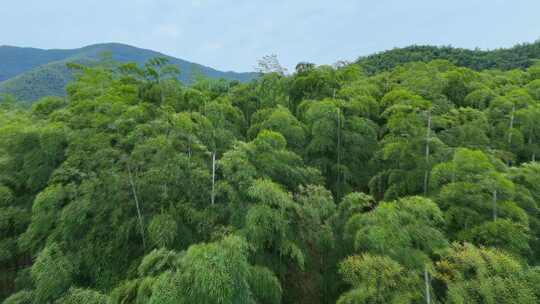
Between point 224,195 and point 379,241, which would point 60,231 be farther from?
point 379,241

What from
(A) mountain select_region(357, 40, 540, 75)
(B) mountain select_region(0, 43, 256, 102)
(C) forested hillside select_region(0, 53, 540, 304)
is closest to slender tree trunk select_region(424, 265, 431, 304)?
(C) forested hillside select_region(0, 53, 540, 304)

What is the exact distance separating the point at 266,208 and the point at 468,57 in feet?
106

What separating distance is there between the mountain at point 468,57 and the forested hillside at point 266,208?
17.7m

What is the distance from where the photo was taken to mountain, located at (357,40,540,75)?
81.0 feet

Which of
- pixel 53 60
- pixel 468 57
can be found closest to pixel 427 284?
pixel 468 57

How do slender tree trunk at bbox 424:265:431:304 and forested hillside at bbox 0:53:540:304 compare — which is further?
forested hillside at bbox 0:53:540:304

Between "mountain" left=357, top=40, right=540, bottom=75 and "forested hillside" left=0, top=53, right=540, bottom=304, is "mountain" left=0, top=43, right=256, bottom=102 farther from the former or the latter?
"forested hillside" left=0, top=53, right=540, bottom=304

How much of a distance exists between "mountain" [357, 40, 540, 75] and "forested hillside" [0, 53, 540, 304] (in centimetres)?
1769

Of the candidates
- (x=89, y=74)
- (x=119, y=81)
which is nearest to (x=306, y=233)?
(x=119, y=81)

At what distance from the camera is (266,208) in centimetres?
400

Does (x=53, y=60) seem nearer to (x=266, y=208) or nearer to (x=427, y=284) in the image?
(x=266, y=208)

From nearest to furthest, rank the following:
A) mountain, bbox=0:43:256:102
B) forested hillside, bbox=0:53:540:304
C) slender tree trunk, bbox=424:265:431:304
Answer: slender tree trunk, bbox=424:265:431:304 < forested hillside, bbox=0:53:540:304 < mountain, bbox=0:43:256:102

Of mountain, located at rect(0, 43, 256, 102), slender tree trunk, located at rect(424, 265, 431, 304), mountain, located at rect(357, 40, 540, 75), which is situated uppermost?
mountain, located at rect(0, 43, 256, 102)

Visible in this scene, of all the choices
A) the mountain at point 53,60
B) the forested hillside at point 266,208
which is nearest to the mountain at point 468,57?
the forested hillside at point 266,208
